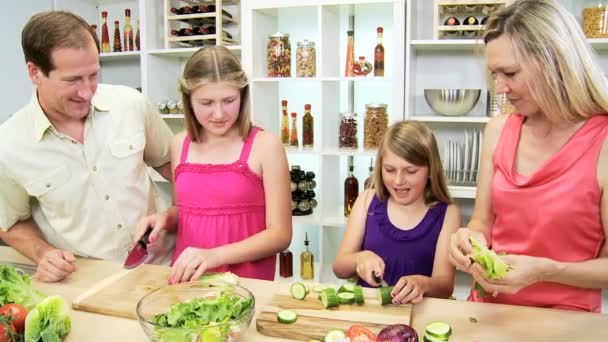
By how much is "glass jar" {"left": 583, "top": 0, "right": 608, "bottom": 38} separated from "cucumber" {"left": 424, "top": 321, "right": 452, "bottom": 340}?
2030mm

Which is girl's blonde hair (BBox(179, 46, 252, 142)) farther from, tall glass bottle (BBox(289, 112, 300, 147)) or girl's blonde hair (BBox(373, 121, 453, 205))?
tall glass bottle (BBox(289, 112, 300, 147))

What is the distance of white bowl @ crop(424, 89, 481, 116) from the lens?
2.66m

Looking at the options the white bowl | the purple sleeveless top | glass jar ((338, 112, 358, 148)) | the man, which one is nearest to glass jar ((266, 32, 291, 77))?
glass jar ((338, 112, 358, 148))

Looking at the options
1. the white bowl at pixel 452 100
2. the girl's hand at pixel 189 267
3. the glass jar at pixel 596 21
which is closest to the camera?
the girl's hand at pixel 189 267

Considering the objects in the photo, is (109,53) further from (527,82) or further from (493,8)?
(527,82)

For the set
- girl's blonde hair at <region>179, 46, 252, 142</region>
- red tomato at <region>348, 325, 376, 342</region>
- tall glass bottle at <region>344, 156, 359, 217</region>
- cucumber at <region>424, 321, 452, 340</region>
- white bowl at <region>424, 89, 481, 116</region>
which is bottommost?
tall glass bottle at <region>344, 156, 359, 217</region>

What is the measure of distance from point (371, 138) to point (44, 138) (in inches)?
65.9

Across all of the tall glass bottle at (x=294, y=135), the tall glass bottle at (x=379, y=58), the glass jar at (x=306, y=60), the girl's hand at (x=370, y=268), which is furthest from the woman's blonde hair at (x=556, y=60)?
the tall glass bottle at (x=294, y=135)

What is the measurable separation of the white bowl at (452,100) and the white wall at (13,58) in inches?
95.8

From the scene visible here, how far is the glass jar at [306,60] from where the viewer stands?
113 inches

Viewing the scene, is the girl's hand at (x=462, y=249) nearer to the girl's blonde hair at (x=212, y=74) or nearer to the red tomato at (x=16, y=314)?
the girl's blonde hair at (x=212, y=74)

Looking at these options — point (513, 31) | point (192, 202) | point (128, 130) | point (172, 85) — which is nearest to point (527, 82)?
point (513, 31)

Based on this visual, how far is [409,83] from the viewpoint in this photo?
2.74 m

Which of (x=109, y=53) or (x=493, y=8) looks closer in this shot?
(x=493, y=8)
